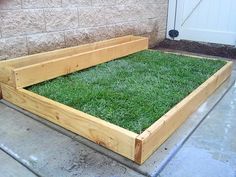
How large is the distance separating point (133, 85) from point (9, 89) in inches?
43.2

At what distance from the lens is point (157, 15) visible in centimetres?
448

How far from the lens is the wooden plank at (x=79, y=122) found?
5.07 ft

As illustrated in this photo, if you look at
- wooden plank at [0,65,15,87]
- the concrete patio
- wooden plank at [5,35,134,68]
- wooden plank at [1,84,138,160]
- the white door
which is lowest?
the concrete patio

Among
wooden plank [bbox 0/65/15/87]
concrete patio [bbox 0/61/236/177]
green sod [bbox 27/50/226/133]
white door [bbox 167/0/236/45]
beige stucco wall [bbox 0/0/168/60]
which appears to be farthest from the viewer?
white door [bbox 167/0/236/45]

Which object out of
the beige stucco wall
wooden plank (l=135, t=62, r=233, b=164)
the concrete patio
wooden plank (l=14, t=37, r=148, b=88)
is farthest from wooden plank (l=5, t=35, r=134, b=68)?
wooden plank (l=135, t=62, r=233, b=164)

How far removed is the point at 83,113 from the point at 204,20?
348cm

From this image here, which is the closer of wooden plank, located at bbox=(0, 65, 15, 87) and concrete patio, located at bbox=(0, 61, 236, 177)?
concrete patio, located at bbox=(0, 61, 236, 177)

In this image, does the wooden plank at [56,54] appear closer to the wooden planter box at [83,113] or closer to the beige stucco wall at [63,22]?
the wooden planter box at [83,113]

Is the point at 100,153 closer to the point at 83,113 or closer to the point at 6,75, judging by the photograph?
the point at 83,113

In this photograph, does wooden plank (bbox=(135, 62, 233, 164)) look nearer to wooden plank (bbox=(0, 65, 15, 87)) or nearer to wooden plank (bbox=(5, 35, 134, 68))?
wooden plank (bbox=(0, 65, 15, 87))

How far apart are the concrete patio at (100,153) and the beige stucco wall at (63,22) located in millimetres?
828

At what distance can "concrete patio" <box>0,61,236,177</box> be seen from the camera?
146cm

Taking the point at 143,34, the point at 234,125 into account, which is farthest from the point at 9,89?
the point at 143,34

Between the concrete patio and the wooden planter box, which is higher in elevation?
the wooden planter box
